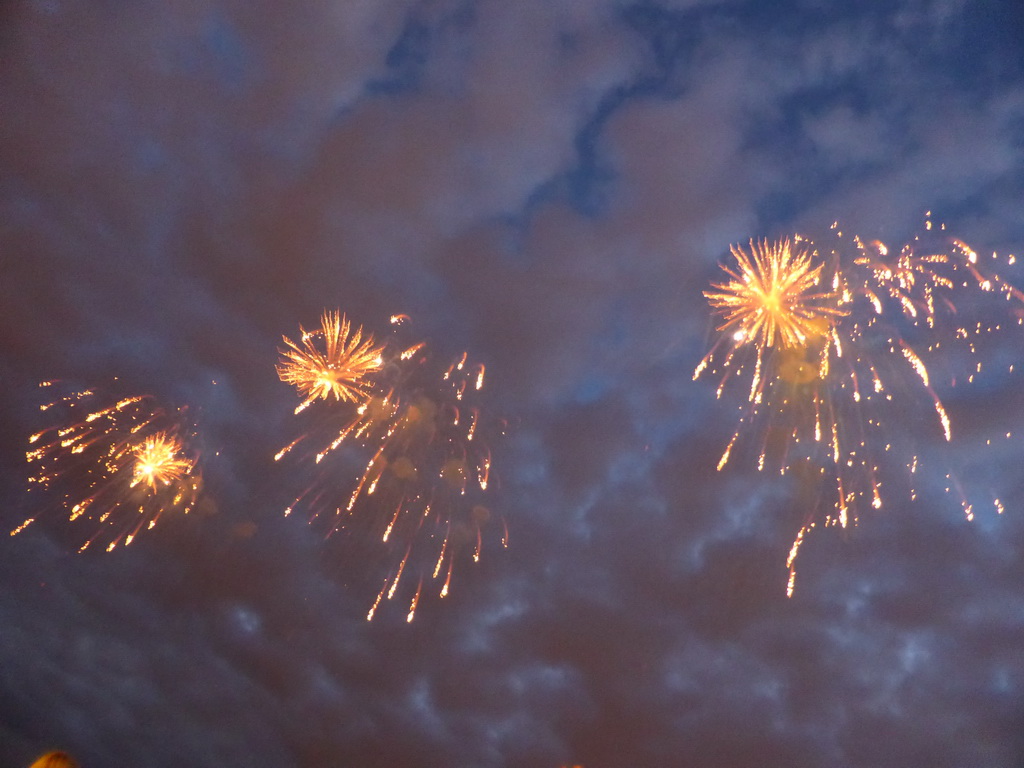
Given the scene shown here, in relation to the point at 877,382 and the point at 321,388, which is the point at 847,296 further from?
the point at 321,388

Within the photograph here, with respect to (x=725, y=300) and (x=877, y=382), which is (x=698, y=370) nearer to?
(x=725, y=300)

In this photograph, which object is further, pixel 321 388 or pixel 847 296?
pixel 321 388

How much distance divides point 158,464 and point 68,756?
17.7 m

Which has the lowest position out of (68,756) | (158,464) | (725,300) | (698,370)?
(68,756)

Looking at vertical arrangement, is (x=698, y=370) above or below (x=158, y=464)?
above

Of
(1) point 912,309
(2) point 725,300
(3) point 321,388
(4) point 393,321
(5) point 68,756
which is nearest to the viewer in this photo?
(5) point 68,756

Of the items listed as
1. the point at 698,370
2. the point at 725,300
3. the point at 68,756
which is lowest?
the point at 68,756

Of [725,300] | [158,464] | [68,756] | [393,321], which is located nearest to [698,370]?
[725,300]

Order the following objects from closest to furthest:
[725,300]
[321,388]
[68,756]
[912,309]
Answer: [68,756] < [912,309] < [725,300] < [321,388]

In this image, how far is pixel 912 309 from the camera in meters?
16.8

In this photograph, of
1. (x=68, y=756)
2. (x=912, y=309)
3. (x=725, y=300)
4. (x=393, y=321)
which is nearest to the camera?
(x=68, y=756)

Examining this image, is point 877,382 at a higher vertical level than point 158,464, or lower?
higher

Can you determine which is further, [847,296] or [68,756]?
[847,296]

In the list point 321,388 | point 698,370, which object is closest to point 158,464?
point 321,388
